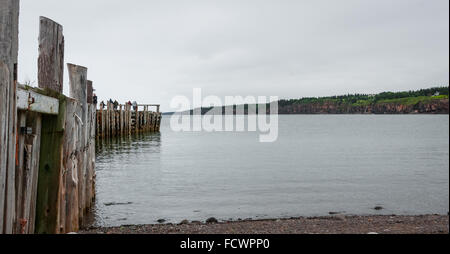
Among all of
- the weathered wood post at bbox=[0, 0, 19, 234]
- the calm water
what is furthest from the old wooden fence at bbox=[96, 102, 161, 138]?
the weathered wood post at bbox=[0, 0, 19, 234]

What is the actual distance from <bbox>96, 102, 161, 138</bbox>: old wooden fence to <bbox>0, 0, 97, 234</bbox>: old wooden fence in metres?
28.0

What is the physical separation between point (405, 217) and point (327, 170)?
10.7 meters

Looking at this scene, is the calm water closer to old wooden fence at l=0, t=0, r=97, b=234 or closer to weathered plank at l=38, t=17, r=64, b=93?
old wooden fence at l=0, t=0, r=97, b=234

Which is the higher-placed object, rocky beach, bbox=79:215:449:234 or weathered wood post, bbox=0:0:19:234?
weathered wood post, bbox=0:0:19:234

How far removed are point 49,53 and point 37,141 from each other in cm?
154

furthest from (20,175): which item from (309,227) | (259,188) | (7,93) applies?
(259,188)

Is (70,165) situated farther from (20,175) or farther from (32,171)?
(20,175)

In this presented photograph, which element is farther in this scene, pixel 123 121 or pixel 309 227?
pixel 123 121

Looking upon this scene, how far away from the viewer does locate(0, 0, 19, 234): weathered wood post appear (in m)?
3.36

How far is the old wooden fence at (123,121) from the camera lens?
3406cm

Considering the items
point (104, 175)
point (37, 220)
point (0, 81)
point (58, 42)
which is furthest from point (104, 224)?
point (104, 175)

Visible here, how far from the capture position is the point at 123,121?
39625mm

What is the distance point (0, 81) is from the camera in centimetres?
329
